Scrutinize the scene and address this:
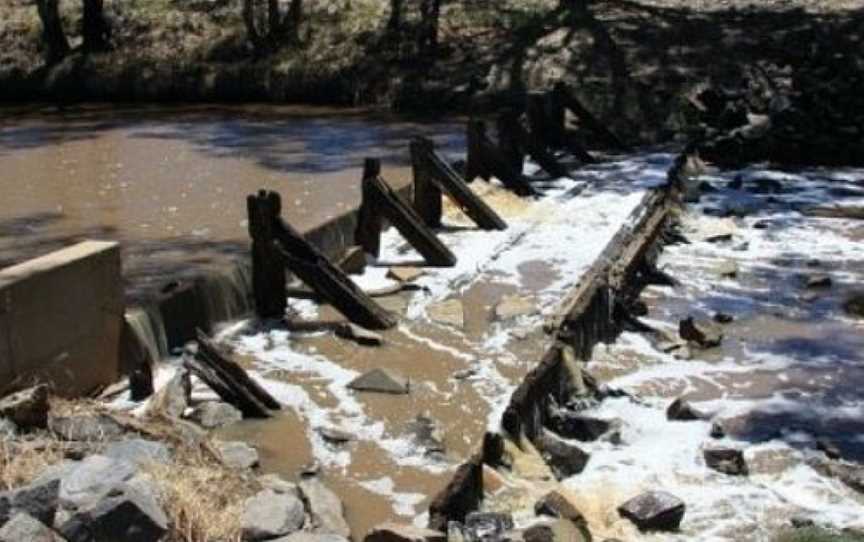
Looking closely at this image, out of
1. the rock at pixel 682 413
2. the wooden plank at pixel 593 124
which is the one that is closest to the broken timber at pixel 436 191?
the rock at pixel 682 413

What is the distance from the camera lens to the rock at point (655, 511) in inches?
288

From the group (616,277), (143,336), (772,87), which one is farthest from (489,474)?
(772,87)

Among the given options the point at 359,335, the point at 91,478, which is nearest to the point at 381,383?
the point at 359,335

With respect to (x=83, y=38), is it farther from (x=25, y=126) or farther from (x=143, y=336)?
(x=143, y=336)

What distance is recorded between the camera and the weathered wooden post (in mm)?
11195

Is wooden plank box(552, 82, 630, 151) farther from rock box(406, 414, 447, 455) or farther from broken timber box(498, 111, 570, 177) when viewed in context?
rock box(406, 414, 447, 455)

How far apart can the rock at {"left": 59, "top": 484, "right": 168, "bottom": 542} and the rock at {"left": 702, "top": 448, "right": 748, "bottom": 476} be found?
13.3ft

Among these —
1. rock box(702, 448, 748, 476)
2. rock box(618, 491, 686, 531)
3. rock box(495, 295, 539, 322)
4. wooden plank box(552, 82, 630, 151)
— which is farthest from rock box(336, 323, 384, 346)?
wooden plank box(552, 82, 630, 151)

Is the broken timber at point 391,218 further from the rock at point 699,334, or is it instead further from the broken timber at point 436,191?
the rock at point 699,334

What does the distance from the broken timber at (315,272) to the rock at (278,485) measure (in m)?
3.68

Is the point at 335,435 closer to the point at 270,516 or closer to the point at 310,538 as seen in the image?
the point at 270,516

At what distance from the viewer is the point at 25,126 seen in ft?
83.1

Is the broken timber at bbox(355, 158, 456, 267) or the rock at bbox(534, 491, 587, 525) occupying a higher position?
the broken timber at bbox(355, 158, 456, 267)

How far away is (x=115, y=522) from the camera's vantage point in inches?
235
